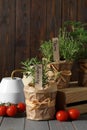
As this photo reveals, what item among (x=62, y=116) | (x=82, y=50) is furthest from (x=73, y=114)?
(x=82, y=50)

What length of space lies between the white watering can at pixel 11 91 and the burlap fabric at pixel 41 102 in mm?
111

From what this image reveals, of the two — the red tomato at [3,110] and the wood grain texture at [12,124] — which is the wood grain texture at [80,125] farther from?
the red tomato at [3,110]

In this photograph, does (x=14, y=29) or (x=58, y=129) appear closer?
(x=58, y=129)

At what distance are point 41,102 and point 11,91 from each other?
203 millimetres

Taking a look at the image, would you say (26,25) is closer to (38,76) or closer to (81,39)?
(81,39)

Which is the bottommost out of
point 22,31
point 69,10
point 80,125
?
point 80,125

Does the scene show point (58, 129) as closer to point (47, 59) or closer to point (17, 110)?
point (17, 110)

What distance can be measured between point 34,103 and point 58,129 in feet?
0.69

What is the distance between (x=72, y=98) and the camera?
1721mm

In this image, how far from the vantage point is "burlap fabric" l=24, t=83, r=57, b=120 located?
159 cm

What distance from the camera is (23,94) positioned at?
1.75 m

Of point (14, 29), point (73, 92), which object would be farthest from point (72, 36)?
point (14, 29)

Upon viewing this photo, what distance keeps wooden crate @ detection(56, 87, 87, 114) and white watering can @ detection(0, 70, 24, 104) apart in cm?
20

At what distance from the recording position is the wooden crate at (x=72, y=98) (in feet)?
5.57
